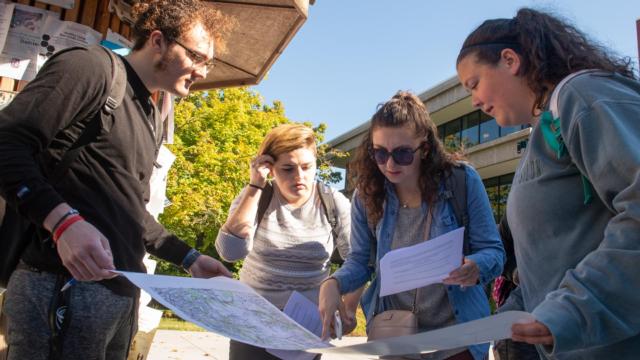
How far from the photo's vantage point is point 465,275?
2051 mm

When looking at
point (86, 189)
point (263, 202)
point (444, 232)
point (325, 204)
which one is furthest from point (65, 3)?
point (444, 232)

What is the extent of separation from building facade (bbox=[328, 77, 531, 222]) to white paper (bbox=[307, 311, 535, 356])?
785 inches

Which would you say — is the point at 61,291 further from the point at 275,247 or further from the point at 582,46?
the point at 582,46

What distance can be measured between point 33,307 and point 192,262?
63cm

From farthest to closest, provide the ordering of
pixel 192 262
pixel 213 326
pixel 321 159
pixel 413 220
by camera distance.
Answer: pixel 321 159 < pixel 413 220 < pixel 192 262 < pixel 213 326

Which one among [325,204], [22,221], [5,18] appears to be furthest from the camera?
[5,18]

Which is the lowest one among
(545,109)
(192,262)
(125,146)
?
(192,262)

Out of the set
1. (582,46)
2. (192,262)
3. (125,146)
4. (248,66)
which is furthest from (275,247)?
(248,66)

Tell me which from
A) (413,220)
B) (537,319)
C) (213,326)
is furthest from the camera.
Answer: (413,220)

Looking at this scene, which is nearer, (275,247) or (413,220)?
(413,220)

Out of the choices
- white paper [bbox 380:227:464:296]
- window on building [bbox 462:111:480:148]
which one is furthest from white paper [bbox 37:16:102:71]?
window on building [bbox 462:111:480:148]

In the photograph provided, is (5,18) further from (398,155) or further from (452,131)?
(452,131)

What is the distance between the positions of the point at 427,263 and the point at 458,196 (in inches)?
19.4

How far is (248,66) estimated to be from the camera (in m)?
4.85
